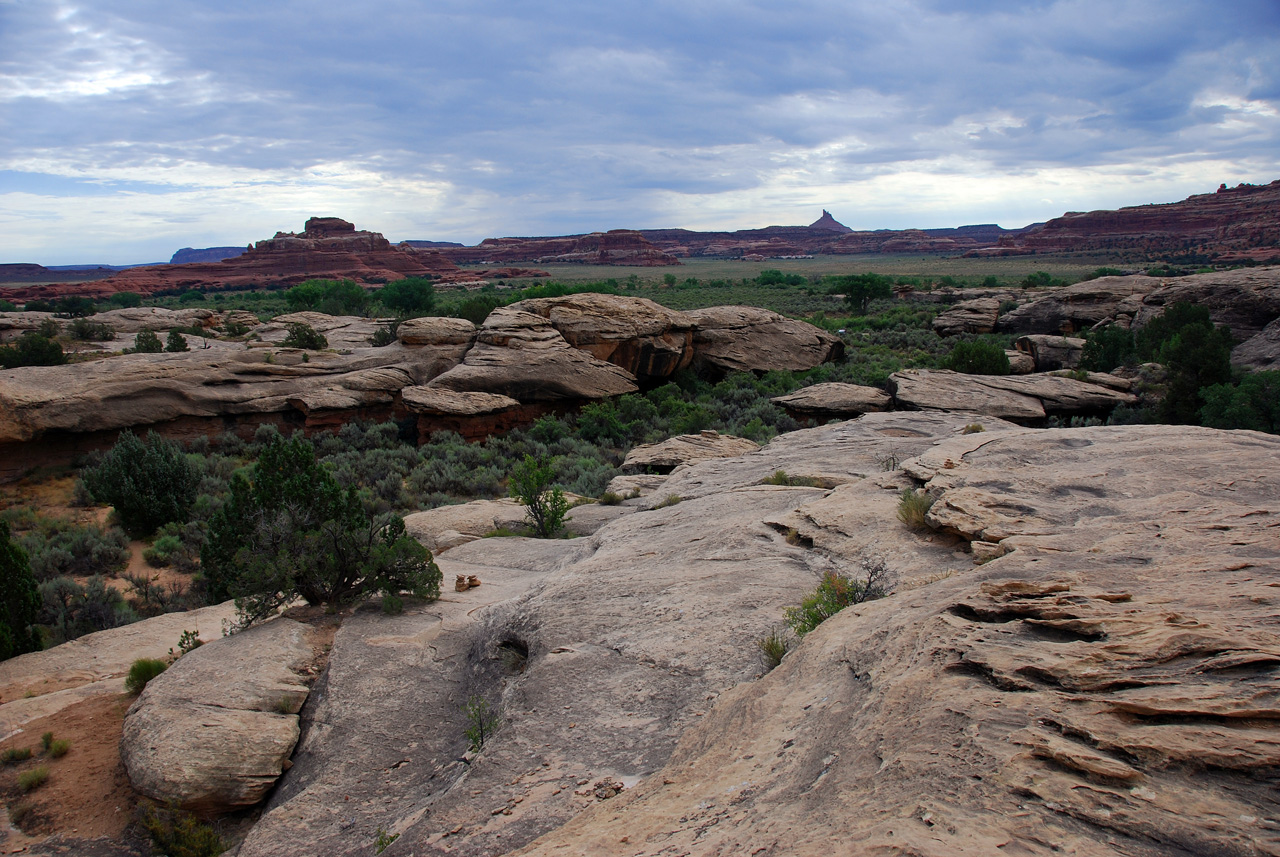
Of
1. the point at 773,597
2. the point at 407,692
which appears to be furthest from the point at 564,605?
the point at 773,597

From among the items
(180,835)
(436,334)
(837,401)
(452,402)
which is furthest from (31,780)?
(436,334)

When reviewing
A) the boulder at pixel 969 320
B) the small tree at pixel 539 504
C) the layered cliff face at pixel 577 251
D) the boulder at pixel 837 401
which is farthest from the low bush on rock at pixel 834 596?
the layered cliff face at pixel 577 251

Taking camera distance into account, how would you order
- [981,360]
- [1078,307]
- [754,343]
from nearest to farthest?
[981,360] → [754,343] → [1078,307]

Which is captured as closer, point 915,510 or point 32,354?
point 915,510

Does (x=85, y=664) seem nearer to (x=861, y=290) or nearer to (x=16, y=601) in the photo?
(x=16, y=601)

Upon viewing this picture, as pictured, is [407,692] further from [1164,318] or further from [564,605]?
[1164,318]

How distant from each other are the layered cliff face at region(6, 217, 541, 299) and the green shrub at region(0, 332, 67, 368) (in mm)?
67470

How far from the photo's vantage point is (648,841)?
274 cm

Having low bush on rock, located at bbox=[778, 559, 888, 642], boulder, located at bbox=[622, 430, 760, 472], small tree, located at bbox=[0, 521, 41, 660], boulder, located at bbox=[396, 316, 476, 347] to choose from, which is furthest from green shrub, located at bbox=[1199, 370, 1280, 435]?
small tree, located at bbox=[0, 521, 41, 660]

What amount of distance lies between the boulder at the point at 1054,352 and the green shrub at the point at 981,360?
3.76 m

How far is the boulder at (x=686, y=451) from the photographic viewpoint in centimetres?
1366

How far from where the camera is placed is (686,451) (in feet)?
46.2

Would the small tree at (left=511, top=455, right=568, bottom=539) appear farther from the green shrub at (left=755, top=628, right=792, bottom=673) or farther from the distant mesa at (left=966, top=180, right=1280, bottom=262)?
the distant mesa at (left=966, top=180, right=1280, bottom=262)

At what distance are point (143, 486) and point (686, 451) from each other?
408 inches
